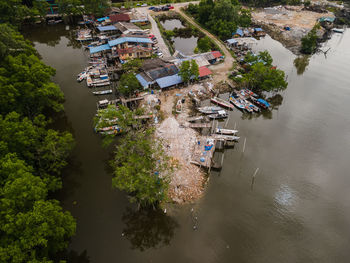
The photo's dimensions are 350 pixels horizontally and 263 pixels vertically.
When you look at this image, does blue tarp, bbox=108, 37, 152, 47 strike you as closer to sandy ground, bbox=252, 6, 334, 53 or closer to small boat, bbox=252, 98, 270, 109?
small boat, bbox=252, 98, 270, 109

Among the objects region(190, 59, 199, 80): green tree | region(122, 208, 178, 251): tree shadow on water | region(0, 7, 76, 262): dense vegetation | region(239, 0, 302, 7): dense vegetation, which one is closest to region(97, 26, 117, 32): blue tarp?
region(0, 7, 76, 262): dense vegetation

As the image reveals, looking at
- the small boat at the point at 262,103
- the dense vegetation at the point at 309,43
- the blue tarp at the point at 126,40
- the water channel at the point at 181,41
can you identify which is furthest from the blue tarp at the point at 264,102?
the dense vegetation at the point at 309,43

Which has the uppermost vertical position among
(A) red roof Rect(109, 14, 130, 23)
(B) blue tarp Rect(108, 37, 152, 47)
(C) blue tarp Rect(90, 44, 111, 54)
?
(A) red roof Rect(109, 14, 130, 23)

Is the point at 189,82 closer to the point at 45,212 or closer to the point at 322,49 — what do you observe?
the point at 45,212

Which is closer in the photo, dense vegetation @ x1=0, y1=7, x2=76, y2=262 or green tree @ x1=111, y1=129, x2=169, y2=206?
dense vegetation @ x1=0, y1=7, x2=76, y2=262

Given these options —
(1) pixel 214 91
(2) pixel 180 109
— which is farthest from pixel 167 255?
(1) pixel 214 91

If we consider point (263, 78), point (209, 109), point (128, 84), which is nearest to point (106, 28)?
point (128, 84)
